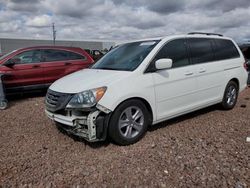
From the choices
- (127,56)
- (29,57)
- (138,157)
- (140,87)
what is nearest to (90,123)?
(138,157)

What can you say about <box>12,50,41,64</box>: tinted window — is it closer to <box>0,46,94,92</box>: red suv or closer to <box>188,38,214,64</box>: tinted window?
<box>0,46,94,92</box>: red suv

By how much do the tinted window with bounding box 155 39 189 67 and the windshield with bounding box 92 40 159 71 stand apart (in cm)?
21

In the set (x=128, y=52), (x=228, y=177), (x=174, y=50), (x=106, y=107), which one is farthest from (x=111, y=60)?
(x=228, y=177)

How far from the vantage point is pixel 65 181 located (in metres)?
2.99

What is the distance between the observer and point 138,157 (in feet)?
11.6

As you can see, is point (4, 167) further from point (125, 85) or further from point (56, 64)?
point (56, 64)

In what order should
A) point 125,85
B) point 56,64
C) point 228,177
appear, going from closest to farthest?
point 228,177, point 125,85, point 56,64

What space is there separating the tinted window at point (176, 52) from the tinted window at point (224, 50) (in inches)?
42.0

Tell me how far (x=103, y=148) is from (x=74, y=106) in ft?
2.65

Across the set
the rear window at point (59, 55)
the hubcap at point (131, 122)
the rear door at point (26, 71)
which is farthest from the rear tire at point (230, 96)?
the rear door at point (26, 71)

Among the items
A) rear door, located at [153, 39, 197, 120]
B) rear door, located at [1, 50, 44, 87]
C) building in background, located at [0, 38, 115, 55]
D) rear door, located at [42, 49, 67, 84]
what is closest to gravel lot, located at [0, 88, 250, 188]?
rear door, located at [153, 39, 197, 120]

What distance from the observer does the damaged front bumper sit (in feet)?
11.6

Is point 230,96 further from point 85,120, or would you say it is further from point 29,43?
point 29,43

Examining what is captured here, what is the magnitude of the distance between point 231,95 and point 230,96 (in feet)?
0.16
